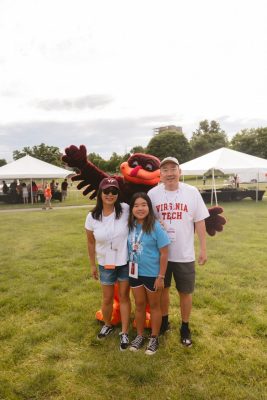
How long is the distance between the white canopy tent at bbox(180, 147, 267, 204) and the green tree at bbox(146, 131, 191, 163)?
38702mm

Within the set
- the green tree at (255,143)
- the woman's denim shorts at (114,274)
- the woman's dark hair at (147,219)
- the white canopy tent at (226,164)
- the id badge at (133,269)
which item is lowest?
the woman's denim shorts at (114,274)

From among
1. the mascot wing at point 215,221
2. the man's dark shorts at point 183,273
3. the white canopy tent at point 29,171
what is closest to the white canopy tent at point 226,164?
the white canopy tent at point 29,171

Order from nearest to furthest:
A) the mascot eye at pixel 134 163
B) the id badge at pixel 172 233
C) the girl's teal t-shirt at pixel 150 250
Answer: the girl's teal t-shirt at pixel 150 250 < the id badge at pixel 172 233 < the mascot eye at pixel 134 163

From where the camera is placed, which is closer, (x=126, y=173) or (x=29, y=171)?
(x=126, y=173)

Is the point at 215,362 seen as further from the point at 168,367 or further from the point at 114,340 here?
the point at 114,340

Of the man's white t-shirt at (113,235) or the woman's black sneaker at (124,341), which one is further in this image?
the woman's black sneaker at (124,341)

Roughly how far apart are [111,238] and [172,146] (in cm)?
5281

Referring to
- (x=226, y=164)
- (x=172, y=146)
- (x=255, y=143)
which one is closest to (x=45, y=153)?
(x=172, y=146)

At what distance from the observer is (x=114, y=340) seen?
10.9ft

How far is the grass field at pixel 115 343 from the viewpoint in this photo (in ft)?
8.55

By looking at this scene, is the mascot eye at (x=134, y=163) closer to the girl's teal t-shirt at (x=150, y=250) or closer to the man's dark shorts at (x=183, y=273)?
the girl's teal t-shirt at (x=150, y=250)

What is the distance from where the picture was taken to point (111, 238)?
3.01 metres

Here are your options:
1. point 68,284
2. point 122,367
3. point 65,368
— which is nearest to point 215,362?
point 122,367

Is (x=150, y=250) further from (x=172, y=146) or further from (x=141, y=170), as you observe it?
(x=172, y=146)
